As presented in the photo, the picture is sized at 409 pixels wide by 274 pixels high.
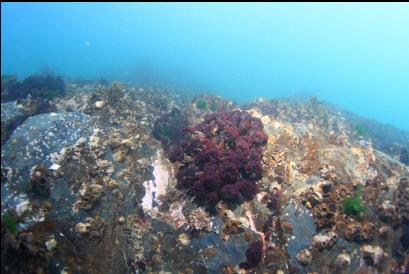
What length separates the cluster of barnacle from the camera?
10758mm

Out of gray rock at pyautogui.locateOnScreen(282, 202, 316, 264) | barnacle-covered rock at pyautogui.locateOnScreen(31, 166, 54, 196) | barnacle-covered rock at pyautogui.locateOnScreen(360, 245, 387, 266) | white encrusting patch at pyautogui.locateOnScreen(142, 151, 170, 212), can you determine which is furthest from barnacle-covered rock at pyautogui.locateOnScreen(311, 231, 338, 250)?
A: barnacle-covered rock at pyautogui.locateOnScreen(31, 166, 54, 196)

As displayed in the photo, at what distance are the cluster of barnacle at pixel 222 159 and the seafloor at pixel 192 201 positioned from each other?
0.04m

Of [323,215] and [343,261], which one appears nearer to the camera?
[343,261]

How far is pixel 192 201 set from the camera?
11.0 meters

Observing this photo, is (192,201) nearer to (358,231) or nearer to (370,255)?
(358,231)

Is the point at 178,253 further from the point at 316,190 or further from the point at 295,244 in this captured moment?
the point at 316,190

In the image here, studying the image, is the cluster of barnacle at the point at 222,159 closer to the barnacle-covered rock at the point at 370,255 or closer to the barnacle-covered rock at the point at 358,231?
the barnacle-covered rock at the point at 358,231

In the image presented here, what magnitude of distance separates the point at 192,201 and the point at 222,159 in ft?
5.53

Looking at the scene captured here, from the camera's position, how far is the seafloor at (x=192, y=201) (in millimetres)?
8227

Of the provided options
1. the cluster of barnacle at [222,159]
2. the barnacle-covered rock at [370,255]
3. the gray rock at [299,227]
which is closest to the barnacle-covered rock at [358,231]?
the barnacle-covered rock at [370,255]

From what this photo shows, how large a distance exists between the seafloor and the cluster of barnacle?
42mm

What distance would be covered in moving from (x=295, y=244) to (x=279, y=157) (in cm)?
316

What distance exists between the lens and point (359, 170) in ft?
38.2

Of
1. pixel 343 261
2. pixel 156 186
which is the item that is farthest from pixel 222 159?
pixel 343 261
